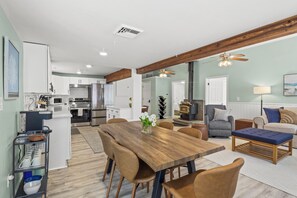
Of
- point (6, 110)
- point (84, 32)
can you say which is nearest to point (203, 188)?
point (6, 110)

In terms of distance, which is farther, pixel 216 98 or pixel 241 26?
pixel 216 98

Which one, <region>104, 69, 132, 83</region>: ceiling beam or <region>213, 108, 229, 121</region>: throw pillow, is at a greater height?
<region>104, 69, 132, 83</region>: ceiling beam

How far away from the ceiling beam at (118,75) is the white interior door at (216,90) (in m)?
3.44

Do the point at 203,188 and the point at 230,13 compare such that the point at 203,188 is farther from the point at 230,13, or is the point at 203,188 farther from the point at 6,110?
the point at 6,110

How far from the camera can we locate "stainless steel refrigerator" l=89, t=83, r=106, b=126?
21.7 ft

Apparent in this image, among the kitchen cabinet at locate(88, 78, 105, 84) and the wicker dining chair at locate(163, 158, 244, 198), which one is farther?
the kitchen cabinet at locate(88, 78, 105, 84)

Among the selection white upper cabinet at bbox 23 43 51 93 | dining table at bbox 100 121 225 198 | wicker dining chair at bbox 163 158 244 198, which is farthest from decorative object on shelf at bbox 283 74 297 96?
white upper cabinet at bbox 23 43 51 93

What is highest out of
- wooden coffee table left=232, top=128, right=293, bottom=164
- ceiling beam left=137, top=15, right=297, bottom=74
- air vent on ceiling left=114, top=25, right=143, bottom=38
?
air vent on ceiling left=114, top=25, right=143, bottom=38

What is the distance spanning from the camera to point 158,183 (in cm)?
151

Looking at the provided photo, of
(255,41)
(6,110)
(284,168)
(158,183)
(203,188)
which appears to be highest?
(255,41)

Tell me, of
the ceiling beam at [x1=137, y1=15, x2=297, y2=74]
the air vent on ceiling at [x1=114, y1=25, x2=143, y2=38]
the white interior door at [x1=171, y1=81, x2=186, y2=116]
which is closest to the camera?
the ceiling beam at [x1=137, y1=15, x2=297, y2=74]

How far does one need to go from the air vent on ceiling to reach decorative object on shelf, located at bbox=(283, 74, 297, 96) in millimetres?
4796

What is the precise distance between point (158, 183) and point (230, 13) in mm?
2078

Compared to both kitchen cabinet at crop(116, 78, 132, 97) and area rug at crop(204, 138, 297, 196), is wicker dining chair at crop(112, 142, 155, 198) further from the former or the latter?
kitchen cabinet at crop(116, 78, 132, 97)
